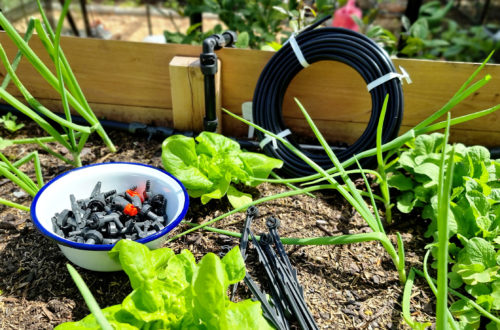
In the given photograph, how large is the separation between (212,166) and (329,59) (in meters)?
0.64

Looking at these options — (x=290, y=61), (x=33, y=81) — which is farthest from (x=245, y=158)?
(x=33, y=81)

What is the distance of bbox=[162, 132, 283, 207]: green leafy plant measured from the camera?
1.48 m

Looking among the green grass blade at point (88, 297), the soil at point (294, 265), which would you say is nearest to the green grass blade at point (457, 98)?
the soil at point (294, 265)

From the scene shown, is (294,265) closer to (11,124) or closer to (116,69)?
(116,69)

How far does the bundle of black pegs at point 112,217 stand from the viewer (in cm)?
128

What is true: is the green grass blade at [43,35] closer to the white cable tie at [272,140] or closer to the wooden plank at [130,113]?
the wooden plank at [130,113]

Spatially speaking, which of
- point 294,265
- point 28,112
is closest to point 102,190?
point 28,112

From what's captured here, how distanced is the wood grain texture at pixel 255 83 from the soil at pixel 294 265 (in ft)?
1.46

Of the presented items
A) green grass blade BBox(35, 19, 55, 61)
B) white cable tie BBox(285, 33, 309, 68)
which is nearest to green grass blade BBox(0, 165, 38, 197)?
green grass blade BBox(35, 19, 55, 61)

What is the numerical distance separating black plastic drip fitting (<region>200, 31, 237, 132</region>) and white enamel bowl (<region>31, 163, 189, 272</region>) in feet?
1.50

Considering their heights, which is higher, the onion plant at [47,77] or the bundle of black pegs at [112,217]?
the onion plant at [47,77]

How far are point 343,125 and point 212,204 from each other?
28.7 inches

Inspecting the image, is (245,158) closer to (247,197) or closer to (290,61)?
(247,197)

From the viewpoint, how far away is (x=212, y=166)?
1509 mm
